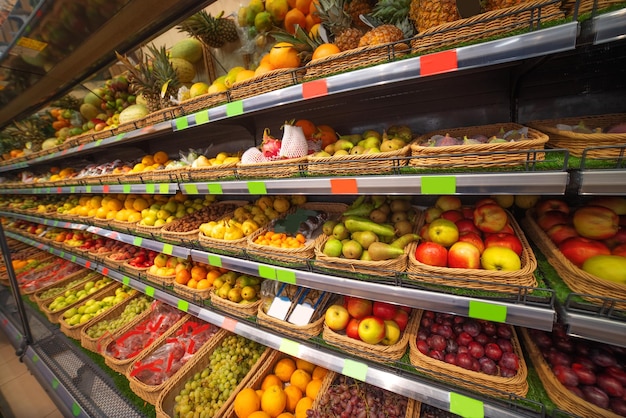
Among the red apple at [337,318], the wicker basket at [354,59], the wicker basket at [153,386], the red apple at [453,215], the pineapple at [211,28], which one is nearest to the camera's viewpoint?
the wicker basket at [354,59]

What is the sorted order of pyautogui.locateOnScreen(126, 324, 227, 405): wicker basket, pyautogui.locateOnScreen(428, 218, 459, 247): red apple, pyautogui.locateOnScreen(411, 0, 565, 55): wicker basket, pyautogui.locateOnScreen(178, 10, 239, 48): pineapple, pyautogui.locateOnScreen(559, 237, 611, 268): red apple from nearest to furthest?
pyautogui.locateOnScreen(411, 0, 565, 55): wicker basket
pyautogui.locateOnScreen(559, 237, 611, 268): red apple
pyautogui.locateOnScreen(428, 218, 459, 247): red apple
pyautogui.locateOnScreen(126, 324, 227, 405): wicker basket
pyautogui.locateOnScreen(178, 10, 239, 48): pineapple

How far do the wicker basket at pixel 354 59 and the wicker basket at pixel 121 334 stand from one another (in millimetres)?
1867

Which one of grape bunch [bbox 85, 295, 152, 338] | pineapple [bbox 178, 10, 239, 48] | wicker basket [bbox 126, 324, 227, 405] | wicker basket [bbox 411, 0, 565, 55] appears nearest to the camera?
wicker basket [bbox 411, 0, 565, 55]

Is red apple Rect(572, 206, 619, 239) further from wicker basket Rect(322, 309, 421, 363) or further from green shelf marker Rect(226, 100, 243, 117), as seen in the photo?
green shelf marker Rect(226, 100, 243, 117)

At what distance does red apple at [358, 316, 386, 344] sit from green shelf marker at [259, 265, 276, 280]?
17.9 inches

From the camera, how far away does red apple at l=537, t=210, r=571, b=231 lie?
938 millimetres

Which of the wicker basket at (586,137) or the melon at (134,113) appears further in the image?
the melon at (134,113)

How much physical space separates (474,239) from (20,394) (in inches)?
139

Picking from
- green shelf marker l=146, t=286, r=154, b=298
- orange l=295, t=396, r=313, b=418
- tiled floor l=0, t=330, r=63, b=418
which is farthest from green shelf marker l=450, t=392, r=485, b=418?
tiled floor l=0, t=330, r=63, b=418

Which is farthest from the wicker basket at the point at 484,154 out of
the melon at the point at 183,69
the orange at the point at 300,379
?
the melon at the point at 183,69

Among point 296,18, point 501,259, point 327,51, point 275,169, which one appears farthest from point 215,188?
point 501,259

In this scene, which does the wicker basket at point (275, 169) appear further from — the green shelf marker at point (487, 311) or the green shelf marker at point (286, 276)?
the green shelf marker at point (487, 311)

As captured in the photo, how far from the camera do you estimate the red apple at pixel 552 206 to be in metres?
0.97

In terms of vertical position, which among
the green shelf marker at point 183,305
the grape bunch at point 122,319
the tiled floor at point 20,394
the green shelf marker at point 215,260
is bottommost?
the tiled floor at point 20,394
